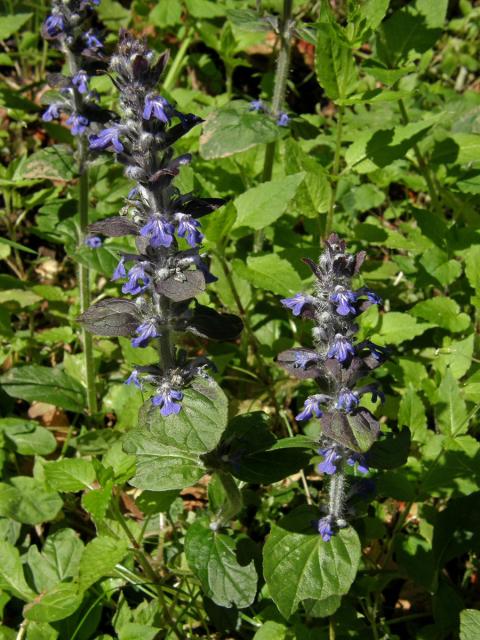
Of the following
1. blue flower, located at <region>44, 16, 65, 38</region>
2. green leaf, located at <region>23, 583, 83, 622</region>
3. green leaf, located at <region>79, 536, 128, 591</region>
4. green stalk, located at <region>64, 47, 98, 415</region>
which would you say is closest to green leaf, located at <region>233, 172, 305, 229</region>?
green stalk, located at <region>64, 47, 98, 415</region>

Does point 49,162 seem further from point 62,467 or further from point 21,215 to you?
point 62,467

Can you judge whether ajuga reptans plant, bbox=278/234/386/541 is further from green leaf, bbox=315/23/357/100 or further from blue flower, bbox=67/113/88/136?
blue flower, bbox=67/113/88/136

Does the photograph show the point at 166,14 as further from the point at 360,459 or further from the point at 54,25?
the point at 360,459

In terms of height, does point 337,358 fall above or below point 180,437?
above

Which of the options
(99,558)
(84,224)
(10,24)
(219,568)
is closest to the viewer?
(99,558)

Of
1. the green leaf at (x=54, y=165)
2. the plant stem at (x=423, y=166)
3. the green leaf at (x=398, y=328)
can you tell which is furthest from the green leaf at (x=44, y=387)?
the plant stem at (x=423, y=166)

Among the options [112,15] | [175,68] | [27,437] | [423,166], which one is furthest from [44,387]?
[112,15]
